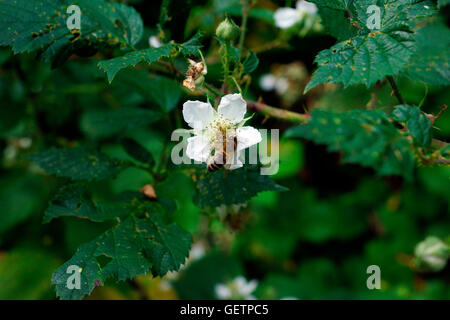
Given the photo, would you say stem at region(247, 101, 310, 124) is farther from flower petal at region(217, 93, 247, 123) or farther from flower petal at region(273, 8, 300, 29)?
flower petal at region(273, 8, 300, 29)

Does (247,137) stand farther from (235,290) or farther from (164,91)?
(235,290)

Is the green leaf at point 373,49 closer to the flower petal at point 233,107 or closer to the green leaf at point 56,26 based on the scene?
the flower petal at point 233,107

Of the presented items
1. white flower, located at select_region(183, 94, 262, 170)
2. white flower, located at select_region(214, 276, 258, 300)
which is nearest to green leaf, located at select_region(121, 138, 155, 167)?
white flower, located at select_region(183, 94, 262, 170)

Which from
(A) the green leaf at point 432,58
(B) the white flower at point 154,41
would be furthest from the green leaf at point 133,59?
(A) the green leaf at point 432,58

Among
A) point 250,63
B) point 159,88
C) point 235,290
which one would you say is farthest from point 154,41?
point 235,290
